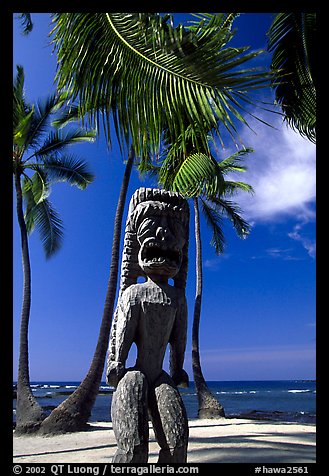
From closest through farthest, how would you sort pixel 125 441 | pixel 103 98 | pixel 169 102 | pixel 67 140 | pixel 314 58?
pixel 125 441
pixel 169 102
pixel 103 98
pixel 314 58
pixel 67 140

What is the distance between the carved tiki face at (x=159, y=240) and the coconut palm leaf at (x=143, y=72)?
105 cm

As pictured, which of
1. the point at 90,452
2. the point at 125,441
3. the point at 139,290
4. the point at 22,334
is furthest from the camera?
the point at 22,334

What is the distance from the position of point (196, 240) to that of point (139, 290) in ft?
38.4

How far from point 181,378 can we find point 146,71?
3.29 m

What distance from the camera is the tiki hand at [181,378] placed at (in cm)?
448

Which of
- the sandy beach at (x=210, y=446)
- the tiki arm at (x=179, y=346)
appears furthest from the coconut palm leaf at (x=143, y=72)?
the sandy beach at (x=210, y=446)

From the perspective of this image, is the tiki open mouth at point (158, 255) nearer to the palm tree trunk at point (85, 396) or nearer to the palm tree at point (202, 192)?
the palm tree at point (202, 192)

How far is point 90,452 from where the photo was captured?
800cm

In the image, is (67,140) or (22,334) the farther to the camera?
(67,140)

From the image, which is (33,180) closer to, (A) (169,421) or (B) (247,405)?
(A) (169,421)

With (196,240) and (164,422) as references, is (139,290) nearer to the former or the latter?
(164,422)

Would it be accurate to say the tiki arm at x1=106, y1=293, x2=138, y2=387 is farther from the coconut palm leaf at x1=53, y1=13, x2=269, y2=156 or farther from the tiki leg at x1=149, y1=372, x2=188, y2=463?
the coconut palm leaf at x1=53, y1=13, x2=269, y2=156

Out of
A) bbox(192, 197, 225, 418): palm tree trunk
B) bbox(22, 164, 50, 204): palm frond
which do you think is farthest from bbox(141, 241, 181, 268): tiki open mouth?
bbox(192, 197, 225, 418): palm tree trunk
